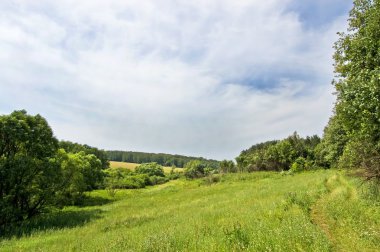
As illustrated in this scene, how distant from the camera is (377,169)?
19.6 m

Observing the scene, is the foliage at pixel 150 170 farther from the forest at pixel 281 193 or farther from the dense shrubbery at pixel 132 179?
the forest at pixel 281 193

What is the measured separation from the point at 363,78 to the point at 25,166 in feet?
92.1

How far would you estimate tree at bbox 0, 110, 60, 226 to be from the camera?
1060 inches

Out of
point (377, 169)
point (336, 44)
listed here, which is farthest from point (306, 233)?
point (336, 44)

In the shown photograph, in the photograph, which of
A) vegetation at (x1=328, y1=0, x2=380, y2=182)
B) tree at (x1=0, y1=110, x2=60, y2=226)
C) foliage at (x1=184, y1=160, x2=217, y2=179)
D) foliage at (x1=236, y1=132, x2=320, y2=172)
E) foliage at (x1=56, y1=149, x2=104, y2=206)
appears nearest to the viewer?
vegetation at (x1=328, y1=0, x2=380, y2=182)

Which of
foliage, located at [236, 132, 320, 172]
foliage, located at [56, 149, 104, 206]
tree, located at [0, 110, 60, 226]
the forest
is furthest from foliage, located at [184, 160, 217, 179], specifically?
tree, located at [0, 110, 60, 226]

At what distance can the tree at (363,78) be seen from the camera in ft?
46.4

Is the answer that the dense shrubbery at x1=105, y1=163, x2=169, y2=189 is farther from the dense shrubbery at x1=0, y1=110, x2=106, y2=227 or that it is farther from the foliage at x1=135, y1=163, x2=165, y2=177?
the dense shrubbery at x1=0, y1=110, x2=106, y2=227

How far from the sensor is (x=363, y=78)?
15.2 metres

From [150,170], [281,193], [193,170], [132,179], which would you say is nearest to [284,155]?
[193,170]

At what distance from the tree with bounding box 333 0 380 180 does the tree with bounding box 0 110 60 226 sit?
90.0 feet

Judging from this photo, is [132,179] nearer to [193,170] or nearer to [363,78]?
[193,170]

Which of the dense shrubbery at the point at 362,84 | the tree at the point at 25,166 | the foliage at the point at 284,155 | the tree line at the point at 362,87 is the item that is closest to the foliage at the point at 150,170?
the foliage at the point at 284,155

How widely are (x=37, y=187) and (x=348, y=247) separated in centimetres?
2951
